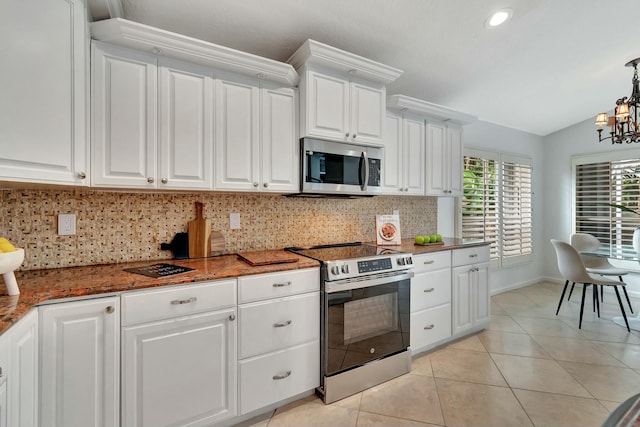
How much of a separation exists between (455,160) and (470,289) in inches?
55.7

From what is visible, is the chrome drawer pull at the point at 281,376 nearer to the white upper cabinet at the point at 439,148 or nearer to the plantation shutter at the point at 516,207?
the white upper cabinet at the point at 439,148

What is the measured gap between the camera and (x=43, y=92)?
137cm

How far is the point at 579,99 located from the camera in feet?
13.6

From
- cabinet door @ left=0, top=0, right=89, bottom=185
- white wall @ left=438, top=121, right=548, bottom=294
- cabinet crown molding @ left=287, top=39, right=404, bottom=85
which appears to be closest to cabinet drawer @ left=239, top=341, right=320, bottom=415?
cabinet door @ left=0, top=0, right=89, bottom=185

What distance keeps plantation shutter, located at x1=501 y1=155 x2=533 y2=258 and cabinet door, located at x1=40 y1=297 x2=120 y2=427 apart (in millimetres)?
A: 4883

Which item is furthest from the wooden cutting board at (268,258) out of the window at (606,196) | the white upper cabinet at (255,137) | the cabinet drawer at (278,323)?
the window at (606,196)

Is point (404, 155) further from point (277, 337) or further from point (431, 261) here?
point (277, 337)

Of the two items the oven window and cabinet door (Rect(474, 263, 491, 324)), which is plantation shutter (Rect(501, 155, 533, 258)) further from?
the oven window

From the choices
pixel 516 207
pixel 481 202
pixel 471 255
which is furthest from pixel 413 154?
pixel 516 207

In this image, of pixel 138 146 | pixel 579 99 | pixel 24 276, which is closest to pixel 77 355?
pixel 24 276

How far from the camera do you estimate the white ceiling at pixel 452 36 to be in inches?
80.9

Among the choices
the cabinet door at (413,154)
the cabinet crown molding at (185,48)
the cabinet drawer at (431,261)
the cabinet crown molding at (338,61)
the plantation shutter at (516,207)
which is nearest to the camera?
the cabinet crown molding at (185,48)

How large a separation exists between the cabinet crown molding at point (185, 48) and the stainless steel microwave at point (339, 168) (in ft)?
1.73

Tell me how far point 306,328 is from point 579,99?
16.0 feet
